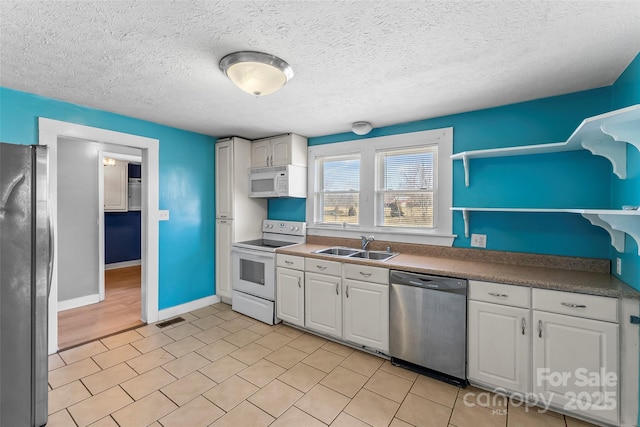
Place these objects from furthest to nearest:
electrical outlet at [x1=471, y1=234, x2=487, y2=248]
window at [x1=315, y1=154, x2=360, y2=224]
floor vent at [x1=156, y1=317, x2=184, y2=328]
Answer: window at [x1=315, y1=154, x2=360, y2=224]
floor vent at [x1=156, y1=317, x2=184, y2=328]
electrical outlet at [x1=471, y1=234, x2=487, y2=248]

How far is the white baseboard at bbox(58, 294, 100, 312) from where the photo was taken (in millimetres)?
3492

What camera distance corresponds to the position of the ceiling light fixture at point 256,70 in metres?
1.67

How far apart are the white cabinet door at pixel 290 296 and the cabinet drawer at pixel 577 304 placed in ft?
6.50

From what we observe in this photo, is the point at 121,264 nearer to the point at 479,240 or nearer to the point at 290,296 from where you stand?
the point at 290,296

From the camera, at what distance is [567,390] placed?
1.76m

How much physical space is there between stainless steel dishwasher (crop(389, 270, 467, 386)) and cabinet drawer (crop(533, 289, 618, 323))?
17.8 inches

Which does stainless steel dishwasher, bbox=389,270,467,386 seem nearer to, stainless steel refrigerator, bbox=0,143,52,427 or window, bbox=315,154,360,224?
window, bbox=315,154,360,224

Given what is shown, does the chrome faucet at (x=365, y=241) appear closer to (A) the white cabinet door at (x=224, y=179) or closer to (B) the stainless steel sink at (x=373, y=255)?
(B) the stainless steel sink at (x=373, y=255)

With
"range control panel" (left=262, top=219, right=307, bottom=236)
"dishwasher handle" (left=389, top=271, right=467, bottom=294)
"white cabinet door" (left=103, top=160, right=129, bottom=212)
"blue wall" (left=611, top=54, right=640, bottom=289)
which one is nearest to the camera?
"blue wall" (left=611, top=54, right=640, bottom=289)

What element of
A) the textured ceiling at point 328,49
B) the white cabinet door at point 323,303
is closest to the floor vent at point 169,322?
the white cabinet door at point 323,303

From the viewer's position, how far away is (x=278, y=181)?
348 cm

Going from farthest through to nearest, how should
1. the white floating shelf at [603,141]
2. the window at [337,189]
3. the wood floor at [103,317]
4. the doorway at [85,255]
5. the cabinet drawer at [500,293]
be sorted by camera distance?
the window at [337,189], the doorway at [85,255], the wood floor at [103,317], the cabinet drawer at [500,293], the white floating shelf at [603,141]

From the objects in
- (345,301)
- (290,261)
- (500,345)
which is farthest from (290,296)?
(500,345)

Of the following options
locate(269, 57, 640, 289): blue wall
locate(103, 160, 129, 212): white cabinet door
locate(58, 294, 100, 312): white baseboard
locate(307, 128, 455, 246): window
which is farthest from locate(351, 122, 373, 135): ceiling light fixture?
locate(103, 160, 129, 212): white cabinet door
